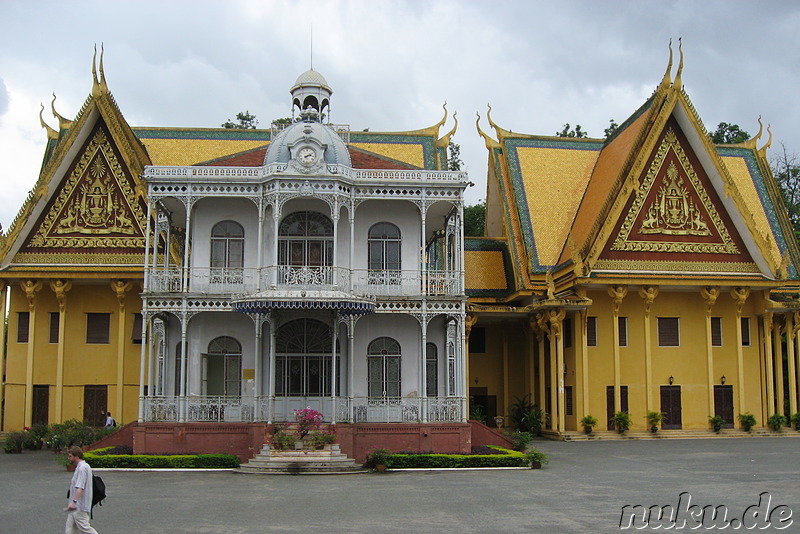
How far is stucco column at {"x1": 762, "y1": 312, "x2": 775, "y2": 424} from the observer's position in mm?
32781

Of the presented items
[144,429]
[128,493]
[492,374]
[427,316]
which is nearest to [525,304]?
[492,374]

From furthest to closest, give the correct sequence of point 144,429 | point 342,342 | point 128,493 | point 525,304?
1. point 525,304
2. point 342,342
3. point 144,429
4. point 128,493

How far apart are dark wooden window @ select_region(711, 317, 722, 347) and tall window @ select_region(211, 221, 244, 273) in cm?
1881

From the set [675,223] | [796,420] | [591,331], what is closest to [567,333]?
[591,331]

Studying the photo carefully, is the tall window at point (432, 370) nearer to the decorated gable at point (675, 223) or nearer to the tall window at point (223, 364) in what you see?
the tall window at point (223, 364)

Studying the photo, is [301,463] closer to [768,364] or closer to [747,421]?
[747,421]

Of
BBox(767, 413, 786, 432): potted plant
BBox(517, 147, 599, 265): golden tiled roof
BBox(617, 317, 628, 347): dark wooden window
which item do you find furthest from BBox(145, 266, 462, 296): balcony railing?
BBox(767, 413, 786, 432): potted plant

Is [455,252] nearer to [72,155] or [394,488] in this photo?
[394,488]

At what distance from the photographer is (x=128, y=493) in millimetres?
17000

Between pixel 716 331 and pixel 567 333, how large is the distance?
19.1 feet

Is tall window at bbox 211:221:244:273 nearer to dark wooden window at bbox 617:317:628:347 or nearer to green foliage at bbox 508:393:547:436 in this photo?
green foliage at bbox 508:393:547:436

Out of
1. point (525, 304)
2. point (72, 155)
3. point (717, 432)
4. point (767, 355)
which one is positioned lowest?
point (717, 432)

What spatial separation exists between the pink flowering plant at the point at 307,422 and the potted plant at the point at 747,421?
Answer: 17884 mm

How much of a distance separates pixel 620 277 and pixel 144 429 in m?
17.5
